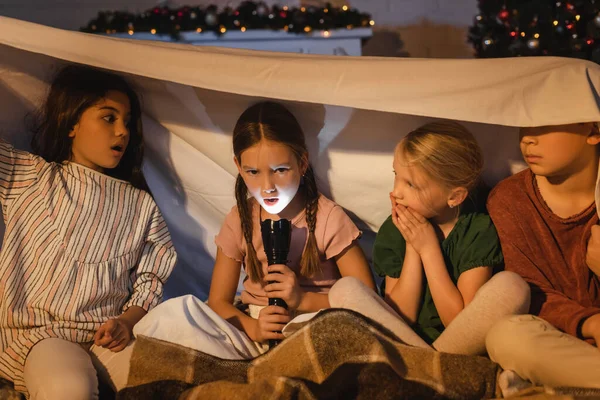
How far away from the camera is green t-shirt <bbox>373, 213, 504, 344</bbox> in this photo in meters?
1.41

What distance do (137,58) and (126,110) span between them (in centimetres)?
20

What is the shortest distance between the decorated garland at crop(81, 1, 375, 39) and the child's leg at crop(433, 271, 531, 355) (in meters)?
2.36

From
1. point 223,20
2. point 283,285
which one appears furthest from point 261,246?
point 223,20

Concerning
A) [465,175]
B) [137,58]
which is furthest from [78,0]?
[465,175]

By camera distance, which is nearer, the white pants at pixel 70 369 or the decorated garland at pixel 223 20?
the white pants at pixel 70 369

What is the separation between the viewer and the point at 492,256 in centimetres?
141

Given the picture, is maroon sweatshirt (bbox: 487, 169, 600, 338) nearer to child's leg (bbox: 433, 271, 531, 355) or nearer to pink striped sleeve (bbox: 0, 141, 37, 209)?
child's leg (bbox: 433, 271, 531, 355)

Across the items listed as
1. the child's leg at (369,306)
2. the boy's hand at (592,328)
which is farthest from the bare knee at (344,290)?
the boy's hand at (592,328)

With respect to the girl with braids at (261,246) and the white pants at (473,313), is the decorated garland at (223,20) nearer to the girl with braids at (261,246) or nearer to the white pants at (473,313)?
the girl with braids at (261,246)

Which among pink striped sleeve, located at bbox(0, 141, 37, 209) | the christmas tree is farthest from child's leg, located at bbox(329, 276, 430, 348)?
the christmas tree

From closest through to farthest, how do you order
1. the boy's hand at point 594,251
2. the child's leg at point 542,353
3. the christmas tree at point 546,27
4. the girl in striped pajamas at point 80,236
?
the child's leg at point 542,353, the boy's hand at point 594,251, the girl in striped pajamas at point 80,236, the christmas tree at point 546,27

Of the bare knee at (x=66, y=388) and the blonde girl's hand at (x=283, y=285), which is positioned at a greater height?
the blonde girl's hand at (x=283, y=285)

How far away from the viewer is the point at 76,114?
1.58 meters

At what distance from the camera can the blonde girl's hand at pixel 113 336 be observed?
1415 mm
